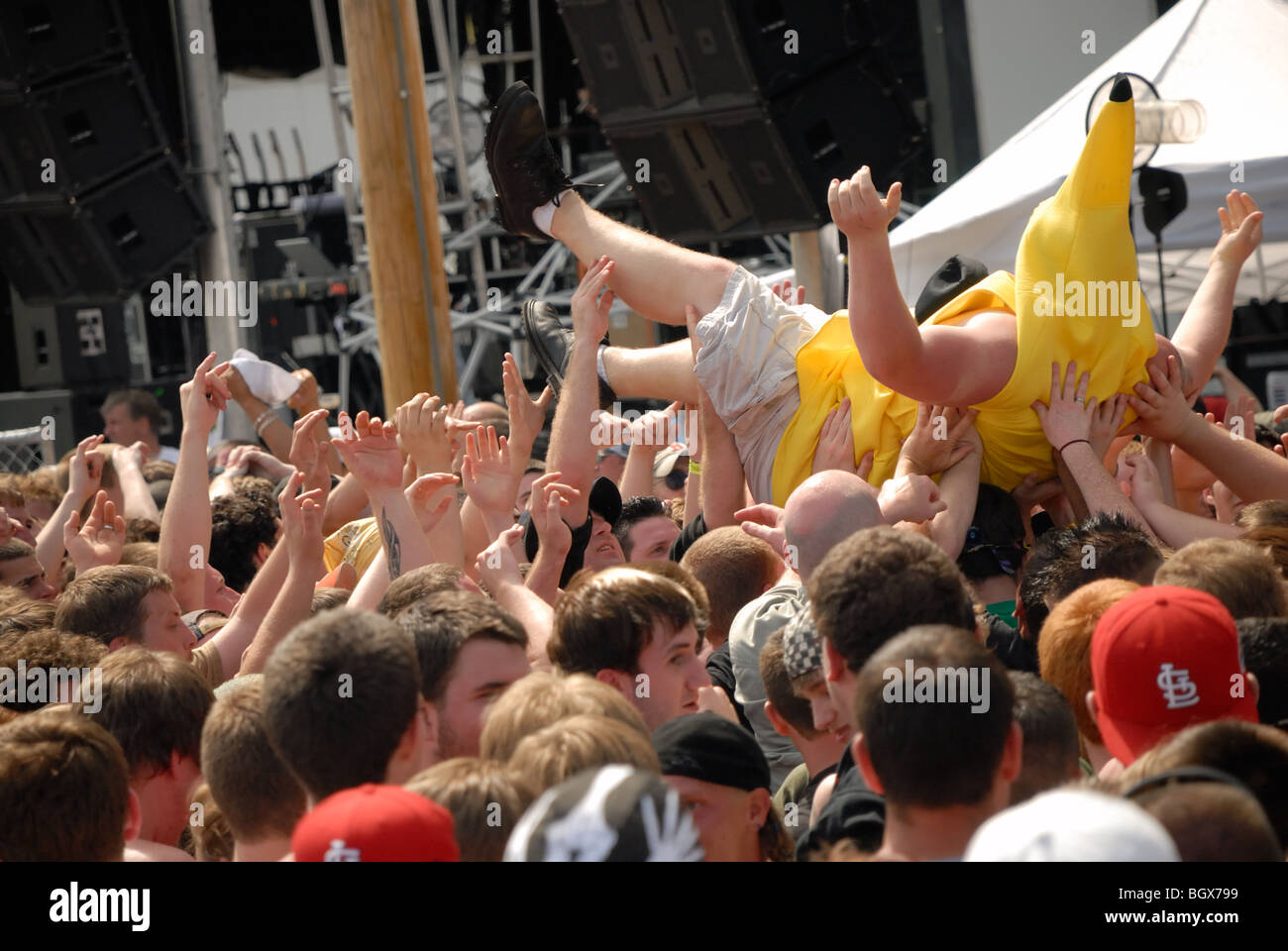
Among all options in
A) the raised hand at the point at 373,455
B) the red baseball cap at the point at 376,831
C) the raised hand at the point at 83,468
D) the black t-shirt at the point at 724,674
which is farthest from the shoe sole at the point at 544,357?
the red baseball cap at the point at 376,831

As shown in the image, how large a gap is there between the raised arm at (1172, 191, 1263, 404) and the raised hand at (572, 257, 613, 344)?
138 cm

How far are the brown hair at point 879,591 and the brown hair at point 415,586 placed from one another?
81 cm

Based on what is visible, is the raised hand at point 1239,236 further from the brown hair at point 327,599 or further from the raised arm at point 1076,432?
the brown hair at point 327,599

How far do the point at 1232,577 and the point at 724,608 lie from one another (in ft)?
3.59

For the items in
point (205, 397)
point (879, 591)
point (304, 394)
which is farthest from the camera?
point (304, 394)

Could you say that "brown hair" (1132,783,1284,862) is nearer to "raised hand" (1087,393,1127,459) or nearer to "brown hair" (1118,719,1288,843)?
"brown hair" (1118,719,1288,843)

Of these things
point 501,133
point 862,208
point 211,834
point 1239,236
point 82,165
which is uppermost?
point 82,165

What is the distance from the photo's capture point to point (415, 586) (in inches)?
101

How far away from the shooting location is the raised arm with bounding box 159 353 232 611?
11.4 ft

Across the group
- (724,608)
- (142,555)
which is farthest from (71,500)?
(724,608)

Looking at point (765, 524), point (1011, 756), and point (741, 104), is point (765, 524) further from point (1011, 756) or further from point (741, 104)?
point (741, 104)

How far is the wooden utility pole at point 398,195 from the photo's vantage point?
473cm

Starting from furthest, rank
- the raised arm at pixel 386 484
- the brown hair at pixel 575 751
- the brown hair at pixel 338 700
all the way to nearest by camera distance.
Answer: the raised arm at pixel 386 484 → the brown hair at pixel 338 700 → the brown hair at pixel 575 751
